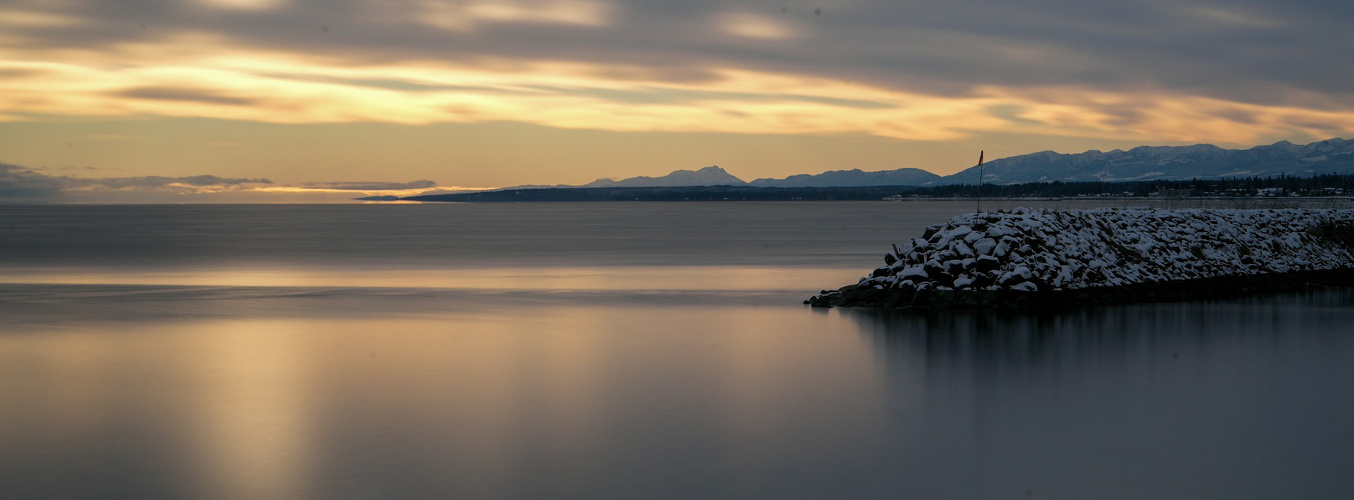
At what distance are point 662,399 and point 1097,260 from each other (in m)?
17.7

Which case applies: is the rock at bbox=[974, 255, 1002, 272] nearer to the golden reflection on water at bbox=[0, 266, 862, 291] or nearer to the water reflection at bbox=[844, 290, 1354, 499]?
the water reflection at bbox=[844, 290, 1354, 499]

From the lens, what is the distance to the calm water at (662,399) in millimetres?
9922

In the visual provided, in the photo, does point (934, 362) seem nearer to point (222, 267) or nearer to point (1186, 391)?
point (1186, 391)

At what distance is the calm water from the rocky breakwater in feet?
4.41

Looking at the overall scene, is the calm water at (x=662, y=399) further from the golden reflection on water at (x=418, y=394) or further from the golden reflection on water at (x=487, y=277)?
the golden reflection on water at (x=487, y=277)

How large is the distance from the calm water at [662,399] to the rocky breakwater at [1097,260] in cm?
134

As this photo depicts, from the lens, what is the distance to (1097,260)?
2802cm

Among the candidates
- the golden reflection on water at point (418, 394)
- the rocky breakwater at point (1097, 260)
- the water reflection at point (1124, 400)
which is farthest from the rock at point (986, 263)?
the golden reflection on water at point (418, 394)

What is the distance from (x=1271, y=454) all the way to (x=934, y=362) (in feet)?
21.0

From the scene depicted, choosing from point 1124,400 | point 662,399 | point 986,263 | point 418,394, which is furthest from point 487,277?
point 1124,400

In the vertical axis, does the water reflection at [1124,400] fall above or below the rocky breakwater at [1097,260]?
below

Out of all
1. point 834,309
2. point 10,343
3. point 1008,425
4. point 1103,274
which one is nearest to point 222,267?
point 10,343

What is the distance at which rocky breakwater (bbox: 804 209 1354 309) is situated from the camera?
25.2 meters

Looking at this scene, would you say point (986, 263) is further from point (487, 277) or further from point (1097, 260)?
point (487, 277)
